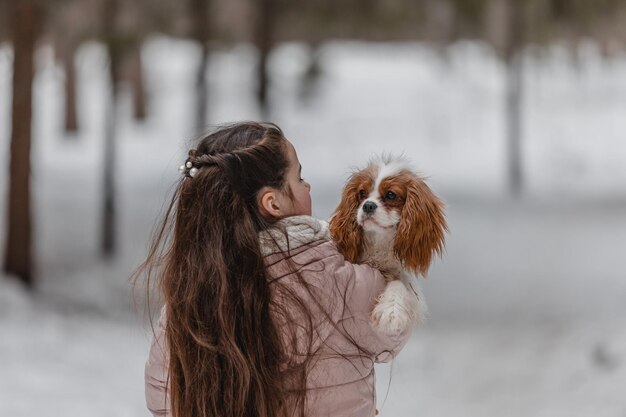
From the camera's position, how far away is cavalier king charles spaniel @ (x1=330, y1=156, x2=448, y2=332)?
2383mm

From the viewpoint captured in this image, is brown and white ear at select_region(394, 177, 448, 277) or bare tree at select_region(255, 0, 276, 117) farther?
bare tree at select_region(255, 0, 276, 117)

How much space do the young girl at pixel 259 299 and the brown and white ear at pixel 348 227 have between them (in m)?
0.05

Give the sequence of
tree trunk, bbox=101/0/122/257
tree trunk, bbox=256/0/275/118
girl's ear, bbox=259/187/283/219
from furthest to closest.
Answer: tree trunk, bbox=256/0/275/118, tree trunk, bbox=101/0/122/257, girl's ear, bbox=259/187/283/219

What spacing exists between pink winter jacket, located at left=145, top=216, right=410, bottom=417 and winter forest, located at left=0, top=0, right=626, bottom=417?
0.38m

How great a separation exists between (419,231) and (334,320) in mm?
293

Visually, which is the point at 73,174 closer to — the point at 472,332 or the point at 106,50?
the point at 106,50

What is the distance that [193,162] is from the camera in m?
2.47

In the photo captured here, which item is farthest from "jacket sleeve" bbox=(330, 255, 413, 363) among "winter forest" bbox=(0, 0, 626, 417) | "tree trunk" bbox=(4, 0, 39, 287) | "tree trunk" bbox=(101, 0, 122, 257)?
"tree trunk" bbox=(101, 0, 122, 257)

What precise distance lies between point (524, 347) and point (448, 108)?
18.2m

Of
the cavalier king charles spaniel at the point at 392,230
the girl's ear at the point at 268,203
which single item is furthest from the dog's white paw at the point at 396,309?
the girl's ear at the point at 268,203

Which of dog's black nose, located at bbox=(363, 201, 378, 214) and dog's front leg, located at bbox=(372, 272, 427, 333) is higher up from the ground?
dog's black nose, located at bbox=(363, 201, 378, 214)

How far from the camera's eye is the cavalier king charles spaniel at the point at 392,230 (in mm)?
2383

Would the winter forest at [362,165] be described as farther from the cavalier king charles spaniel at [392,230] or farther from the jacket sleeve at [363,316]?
the jacket sleeve at [363,316]

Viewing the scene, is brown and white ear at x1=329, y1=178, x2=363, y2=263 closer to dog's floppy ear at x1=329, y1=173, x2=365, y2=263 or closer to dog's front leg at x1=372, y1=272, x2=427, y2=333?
dog's floppy ear at x1=329, y1=173, x2=365, y2=263
